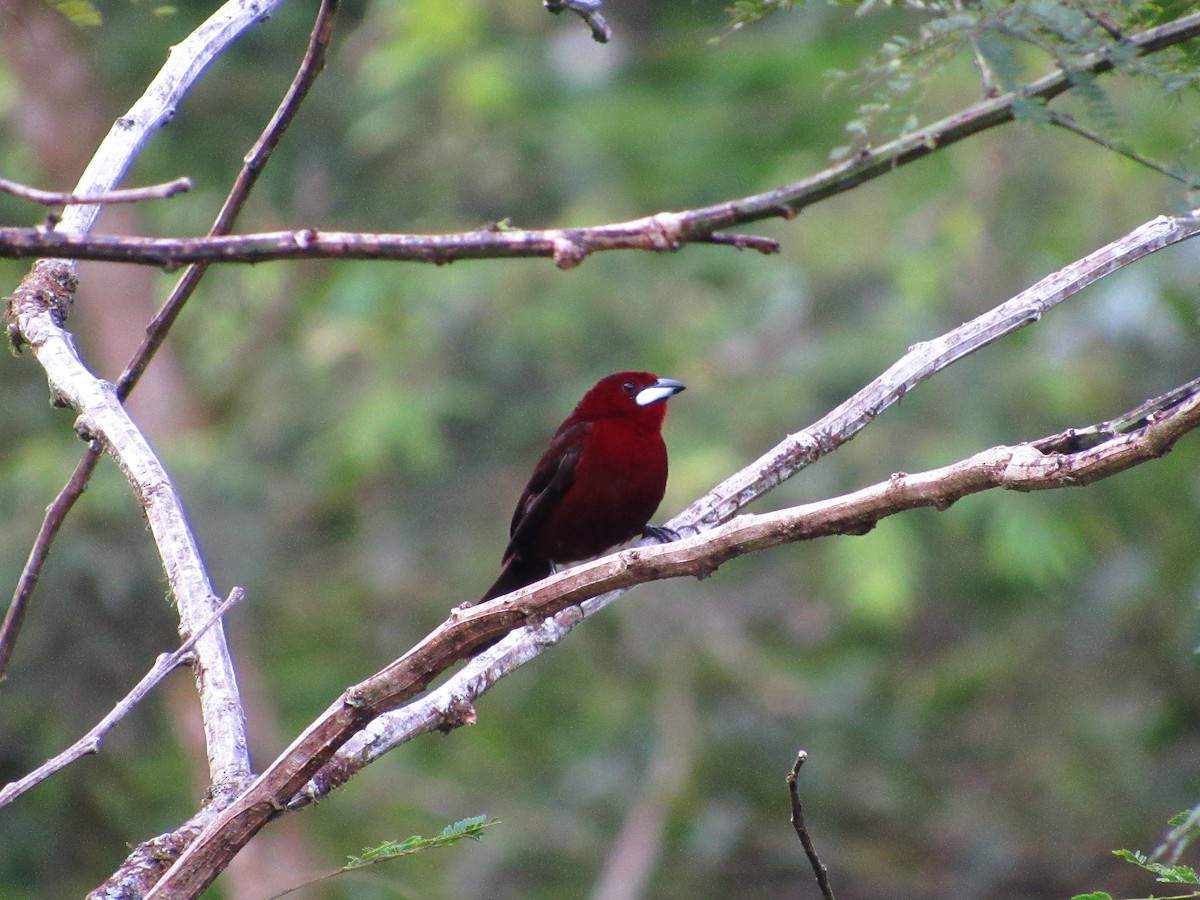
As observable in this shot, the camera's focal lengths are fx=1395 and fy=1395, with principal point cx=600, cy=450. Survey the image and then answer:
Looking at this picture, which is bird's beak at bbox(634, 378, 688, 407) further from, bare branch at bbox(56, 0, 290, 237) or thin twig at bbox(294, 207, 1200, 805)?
bare branch at bbox(56, 0, 290, 237)

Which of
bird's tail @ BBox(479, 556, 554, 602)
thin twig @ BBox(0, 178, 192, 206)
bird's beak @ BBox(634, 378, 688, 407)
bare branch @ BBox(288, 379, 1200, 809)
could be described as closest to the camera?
thin twig @ BBox(0, 178, 192, 206)

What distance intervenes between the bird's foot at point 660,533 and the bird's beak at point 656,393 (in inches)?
18.7

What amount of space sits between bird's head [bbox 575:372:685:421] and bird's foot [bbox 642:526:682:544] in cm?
48

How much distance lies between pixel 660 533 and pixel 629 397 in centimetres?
88

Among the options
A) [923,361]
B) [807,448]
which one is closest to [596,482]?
[807,448]

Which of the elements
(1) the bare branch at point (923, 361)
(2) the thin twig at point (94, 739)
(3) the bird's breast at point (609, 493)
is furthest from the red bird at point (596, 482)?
(2) the thin twig at point (94, 739)

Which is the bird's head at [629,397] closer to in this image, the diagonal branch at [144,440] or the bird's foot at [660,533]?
the bird's foot at [660,533]

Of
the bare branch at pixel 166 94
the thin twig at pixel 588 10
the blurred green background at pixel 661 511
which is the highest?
the bare branch at pixel 166 94

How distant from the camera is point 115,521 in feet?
26.7

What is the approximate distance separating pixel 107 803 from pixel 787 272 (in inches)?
216

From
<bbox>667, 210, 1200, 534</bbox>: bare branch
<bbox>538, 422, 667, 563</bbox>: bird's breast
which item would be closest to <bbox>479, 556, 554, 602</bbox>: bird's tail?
<bbox>538, 422, 667, 563</bbox>: bird's breast

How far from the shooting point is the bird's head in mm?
5118

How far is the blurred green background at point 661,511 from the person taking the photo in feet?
27.1

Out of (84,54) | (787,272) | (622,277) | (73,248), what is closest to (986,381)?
(787,272)
